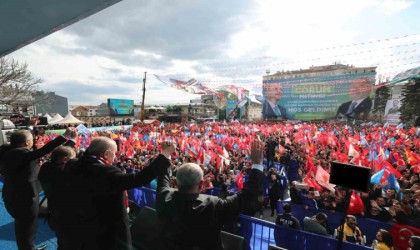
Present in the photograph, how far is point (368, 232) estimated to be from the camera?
5.04 m

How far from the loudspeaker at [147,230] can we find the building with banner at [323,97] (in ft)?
131

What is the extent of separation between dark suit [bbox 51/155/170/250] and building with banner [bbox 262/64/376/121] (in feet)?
135

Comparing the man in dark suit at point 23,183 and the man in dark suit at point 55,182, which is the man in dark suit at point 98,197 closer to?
the man in dark suit at point 55,182

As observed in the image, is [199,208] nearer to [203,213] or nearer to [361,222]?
[203,213]

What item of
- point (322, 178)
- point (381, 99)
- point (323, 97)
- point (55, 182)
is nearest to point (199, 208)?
point (55, 182)

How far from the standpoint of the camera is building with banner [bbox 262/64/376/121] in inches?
1635

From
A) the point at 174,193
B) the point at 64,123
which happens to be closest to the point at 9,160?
the point at 174,193

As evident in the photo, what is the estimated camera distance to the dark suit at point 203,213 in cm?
186

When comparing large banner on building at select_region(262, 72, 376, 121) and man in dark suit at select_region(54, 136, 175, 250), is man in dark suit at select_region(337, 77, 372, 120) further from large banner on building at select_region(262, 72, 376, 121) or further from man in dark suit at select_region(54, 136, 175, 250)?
man in dark suit at select_region(54, 136, 175, 250)

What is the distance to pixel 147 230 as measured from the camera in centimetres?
382

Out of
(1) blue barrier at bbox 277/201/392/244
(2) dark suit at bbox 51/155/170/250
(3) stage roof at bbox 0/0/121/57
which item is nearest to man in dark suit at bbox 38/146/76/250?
(2) dark suit at bbox 51/155/170/250

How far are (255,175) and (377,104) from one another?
55.4m

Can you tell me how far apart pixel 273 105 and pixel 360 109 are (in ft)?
54.1

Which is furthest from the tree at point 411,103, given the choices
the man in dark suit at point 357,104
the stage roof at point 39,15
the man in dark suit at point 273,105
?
the stage roof at point 39,15
